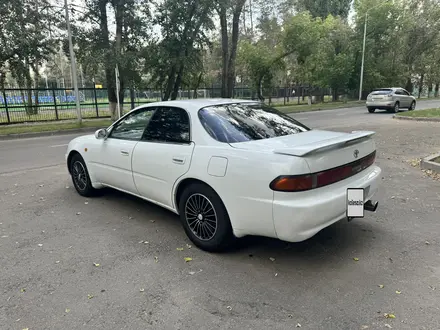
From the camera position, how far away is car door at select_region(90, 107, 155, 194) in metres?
4.45

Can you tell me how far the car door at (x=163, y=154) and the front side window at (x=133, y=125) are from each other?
13 cm

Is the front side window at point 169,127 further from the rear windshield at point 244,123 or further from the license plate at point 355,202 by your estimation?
the license plate at point 355,202

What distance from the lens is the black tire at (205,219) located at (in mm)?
3375

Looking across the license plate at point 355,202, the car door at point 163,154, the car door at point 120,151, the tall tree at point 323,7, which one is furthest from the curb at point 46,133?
the tall tree at point 323,7

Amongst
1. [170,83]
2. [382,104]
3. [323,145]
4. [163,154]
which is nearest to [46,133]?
[170,83]

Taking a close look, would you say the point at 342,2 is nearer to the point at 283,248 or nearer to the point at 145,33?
the point at 145,33

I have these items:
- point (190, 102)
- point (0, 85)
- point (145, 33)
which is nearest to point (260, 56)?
point (145, 33)

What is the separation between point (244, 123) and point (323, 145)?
0.98m

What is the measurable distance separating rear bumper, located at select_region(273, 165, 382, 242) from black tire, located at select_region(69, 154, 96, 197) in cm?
345

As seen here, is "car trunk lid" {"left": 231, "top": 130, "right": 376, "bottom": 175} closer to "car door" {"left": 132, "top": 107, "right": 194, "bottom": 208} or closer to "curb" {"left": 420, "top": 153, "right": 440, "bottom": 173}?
"car door" {"left": 132, "top": 107, "right": 194, "bottom": 208}

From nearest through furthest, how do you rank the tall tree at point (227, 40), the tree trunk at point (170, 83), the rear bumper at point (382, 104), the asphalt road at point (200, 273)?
1. the asphalt road at point (200, 273)
2. the tree trunk at point (170, 83)
3. the tall tree at point (227, 40)
4. the rear bumper at point (382, 104)

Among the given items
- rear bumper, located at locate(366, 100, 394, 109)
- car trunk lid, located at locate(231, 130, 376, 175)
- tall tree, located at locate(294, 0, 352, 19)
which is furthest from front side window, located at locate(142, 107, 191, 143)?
tall tree, located at locate(294, 0, 352, 19)

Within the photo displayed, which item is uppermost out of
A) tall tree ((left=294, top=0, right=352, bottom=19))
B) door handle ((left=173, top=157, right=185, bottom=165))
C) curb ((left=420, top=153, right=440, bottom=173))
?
tall tree ((left=294, top=0, right=352, bottom=19))

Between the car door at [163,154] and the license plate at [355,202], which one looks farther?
the car door at [163,154]
